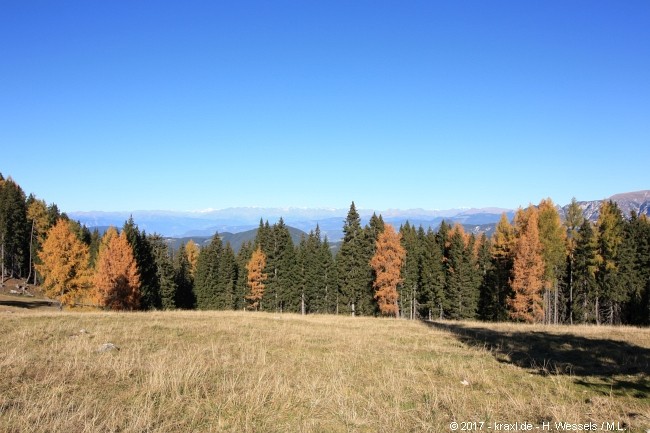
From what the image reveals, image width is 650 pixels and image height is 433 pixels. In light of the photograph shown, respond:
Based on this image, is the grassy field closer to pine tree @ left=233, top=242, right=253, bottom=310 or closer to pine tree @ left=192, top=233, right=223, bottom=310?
pine tree @ left=233, top=242, right=253, bottom=310

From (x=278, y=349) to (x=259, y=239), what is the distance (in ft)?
176

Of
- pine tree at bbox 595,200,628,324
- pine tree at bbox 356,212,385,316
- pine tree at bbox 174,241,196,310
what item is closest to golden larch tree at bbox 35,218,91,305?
pine tree at bbox 174,241,196,310

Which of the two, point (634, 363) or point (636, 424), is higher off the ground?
point (636, 424)

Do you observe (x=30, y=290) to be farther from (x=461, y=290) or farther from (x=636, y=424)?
(x=636, y=424)

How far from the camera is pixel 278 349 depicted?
1403cm

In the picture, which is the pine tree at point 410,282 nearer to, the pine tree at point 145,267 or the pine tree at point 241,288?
the pine tree at point 241,288

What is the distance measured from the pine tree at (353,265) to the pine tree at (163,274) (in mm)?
27396

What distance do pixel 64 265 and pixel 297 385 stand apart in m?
44.4

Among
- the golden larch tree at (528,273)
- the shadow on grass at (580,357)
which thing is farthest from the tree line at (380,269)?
the shadow on grass at (580,357)

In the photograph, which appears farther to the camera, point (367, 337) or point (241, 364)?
point (367, 337)

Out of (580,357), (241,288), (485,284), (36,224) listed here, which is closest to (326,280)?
(241,288)

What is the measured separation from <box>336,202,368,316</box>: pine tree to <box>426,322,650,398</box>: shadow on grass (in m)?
33.9

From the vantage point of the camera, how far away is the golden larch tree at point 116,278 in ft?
147

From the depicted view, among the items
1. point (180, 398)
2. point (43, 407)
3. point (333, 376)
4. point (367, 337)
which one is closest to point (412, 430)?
point (333, 376)
